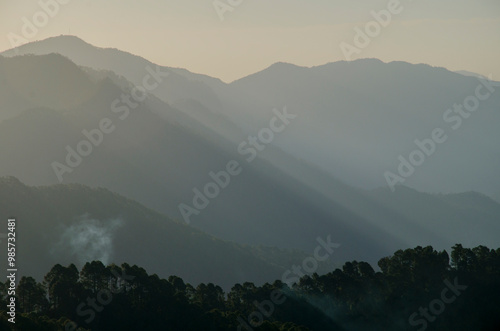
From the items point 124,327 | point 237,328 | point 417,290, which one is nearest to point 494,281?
point 417,290

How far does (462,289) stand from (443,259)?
504 cm

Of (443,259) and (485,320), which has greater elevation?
(443,259)

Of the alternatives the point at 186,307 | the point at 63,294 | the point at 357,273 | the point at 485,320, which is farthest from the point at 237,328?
the point at 485,320

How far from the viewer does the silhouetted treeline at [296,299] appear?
224ft

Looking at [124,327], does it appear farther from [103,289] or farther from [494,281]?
[494,281]

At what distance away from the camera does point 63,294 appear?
2704 inches

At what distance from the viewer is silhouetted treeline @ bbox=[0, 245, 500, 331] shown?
6831 cm

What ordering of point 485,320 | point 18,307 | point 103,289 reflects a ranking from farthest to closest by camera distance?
point 485,320
point 103,289
point 18,307

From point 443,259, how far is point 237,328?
1459 inches

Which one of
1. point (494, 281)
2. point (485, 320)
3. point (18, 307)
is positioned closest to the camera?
point (18, 307)

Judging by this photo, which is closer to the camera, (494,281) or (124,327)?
(124,327)

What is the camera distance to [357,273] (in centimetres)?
8819

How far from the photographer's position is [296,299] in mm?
83312

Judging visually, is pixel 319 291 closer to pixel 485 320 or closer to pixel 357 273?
pixel 357 273
